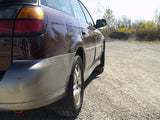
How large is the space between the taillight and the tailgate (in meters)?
0.05

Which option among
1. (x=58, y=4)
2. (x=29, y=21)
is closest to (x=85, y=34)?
(x=58, y=4)

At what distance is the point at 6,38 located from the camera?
1.48m

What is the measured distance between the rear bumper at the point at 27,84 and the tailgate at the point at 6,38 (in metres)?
0.09

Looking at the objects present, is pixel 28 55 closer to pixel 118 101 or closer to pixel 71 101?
pixel 71 101

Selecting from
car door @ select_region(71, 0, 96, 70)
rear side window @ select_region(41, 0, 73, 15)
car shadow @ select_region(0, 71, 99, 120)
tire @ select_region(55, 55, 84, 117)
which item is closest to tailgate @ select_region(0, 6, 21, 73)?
rear side window @ select_region(41, 0, 73, 15)

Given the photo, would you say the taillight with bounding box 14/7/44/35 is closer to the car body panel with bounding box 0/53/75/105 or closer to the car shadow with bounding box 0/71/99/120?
the car body panel with bounding box 0/53/75/105

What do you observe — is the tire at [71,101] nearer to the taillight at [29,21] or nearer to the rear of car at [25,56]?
the rear of car at [25,56]

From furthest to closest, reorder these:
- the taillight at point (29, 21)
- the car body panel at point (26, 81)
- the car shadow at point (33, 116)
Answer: the car shadow at point (33, 116) < the taillight at point (29, 21) < the car body panel at point (26, 81)

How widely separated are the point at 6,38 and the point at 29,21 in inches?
10.0

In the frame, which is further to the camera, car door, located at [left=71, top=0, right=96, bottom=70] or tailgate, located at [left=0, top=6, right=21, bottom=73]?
car door, located at [left=71, top=0, right=96, bottom=70]

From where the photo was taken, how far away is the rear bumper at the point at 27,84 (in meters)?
1.41

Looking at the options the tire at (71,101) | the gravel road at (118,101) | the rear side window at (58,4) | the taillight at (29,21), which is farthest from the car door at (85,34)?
the taillight at (29,21)

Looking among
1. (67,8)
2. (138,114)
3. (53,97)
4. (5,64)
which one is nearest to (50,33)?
(5,64)

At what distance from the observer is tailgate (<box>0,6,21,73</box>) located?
4.85 feet
